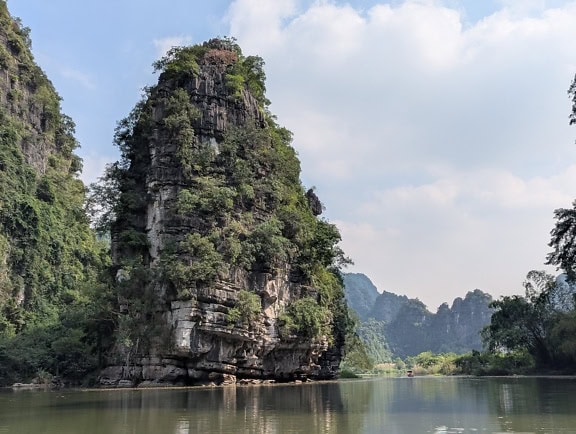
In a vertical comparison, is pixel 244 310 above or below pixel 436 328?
below

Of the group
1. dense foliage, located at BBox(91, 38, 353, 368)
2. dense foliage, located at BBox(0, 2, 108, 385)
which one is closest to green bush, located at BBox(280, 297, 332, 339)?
dense foliage, located at BBox(91, 38, 353, 368)

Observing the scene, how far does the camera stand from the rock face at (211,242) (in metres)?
29.8

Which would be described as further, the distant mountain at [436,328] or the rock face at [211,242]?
the distant mountain at [436,328]

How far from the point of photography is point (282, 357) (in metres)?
35.4

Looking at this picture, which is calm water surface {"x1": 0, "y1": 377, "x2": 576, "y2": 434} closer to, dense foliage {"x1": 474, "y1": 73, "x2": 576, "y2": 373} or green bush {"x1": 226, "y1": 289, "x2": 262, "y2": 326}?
green bush {"x1": 226, "y1": 289, "x2": 262, "y2": 326}

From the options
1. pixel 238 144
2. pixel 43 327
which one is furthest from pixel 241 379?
pixel 43 327

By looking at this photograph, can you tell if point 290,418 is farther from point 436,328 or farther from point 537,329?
point 436,328

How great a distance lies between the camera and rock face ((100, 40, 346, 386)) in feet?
97.7

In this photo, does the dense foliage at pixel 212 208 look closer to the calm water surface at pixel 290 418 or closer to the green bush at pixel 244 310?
the green bush at pixel 244 310

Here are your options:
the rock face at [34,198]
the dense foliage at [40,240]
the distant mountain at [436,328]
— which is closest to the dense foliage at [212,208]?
the dense foliage at [40,240]

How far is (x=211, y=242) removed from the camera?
1233 inches

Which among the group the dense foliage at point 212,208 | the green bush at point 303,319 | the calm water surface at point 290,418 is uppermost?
the dense foliage at point 212,208

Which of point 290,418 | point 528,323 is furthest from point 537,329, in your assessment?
point 290,418

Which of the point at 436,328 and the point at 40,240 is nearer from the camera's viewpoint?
the point at 40,240
